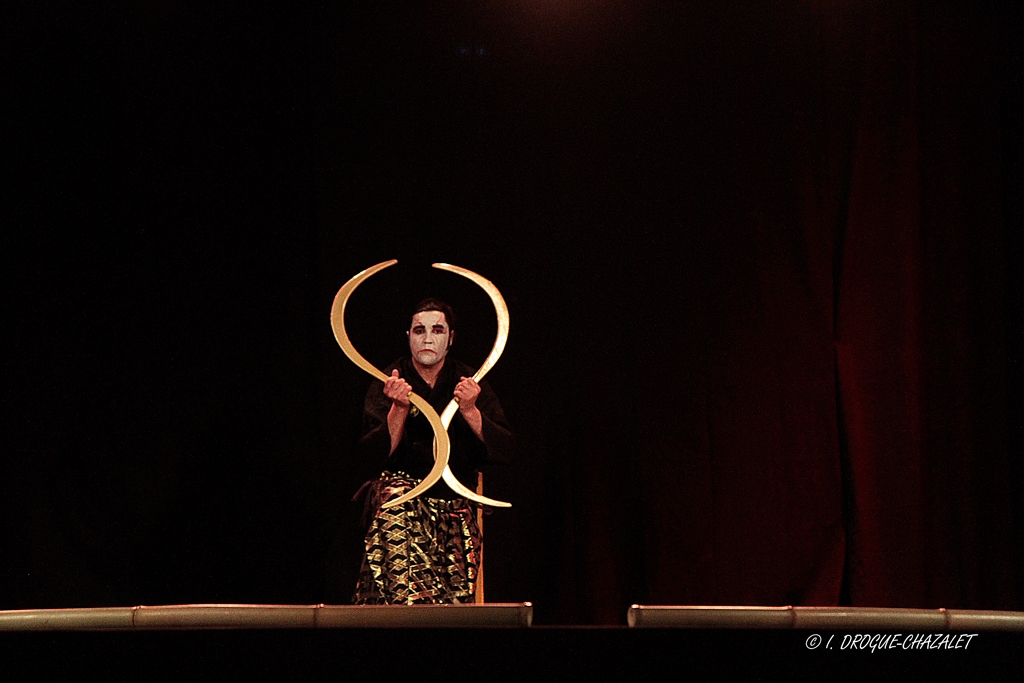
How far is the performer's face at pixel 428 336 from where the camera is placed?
122 inches

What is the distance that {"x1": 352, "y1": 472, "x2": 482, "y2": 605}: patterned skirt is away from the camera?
116 inches

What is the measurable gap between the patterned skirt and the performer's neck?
0.32 metres

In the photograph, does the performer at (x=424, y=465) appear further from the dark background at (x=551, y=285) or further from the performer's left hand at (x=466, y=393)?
the dark background at (x=551, y=285)

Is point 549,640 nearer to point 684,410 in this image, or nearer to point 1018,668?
point 1018,668

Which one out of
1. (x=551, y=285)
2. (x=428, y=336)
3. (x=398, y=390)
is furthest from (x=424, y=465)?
(x=551, y=285)

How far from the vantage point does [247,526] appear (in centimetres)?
368

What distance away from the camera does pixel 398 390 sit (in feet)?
9.89

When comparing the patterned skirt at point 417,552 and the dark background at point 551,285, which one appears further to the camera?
the dark background at point 551,285

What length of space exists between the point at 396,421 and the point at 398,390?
98 millimetres

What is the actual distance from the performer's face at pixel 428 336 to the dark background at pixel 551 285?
540 mm

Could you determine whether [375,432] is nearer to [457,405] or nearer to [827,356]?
[457,405]

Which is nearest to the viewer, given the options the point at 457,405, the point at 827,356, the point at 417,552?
the point at 417,552

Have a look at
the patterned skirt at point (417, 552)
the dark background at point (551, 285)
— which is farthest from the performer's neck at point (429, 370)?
the dark background at point (551, 285)

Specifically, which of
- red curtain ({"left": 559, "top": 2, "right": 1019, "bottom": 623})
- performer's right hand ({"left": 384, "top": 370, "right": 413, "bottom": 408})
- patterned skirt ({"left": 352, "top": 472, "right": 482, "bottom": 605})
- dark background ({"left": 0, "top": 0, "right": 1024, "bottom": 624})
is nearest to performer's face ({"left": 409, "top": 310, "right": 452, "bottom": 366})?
performer's right hand ({"left": 384, "top": 370, "right": 413, "bottom": 408})
